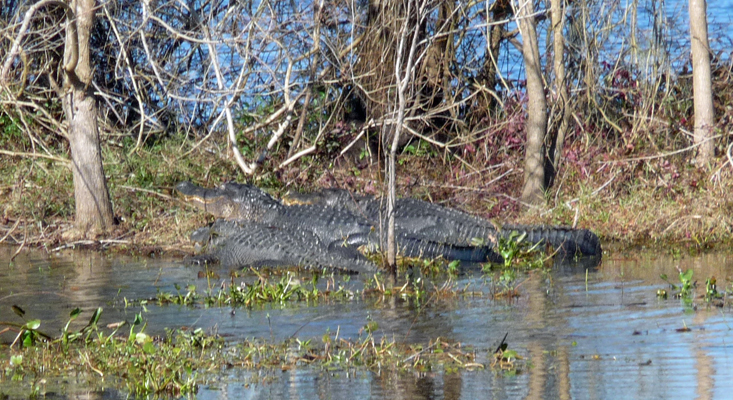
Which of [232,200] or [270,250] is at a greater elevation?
[232,200]

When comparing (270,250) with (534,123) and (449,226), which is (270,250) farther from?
(534,123)

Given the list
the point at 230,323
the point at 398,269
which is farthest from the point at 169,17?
the point at 230,323

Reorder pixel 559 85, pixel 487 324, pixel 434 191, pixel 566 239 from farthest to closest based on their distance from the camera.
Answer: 1. pixel 434 191
2. pixel 559 85
3. pixel 566 239
4. pixel 487 324

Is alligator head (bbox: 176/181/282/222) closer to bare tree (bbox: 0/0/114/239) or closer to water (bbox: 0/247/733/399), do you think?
bare tree (bbox: 0/0/114/239)

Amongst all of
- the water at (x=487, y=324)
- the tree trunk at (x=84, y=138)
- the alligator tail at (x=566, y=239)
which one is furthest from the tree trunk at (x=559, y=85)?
the tree trunk at (x=84, y=138)

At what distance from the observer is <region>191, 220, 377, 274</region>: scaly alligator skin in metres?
7.98

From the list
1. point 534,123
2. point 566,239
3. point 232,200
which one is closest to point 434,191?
point 534,123

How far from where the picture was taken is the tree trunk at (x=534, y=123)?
394 inches

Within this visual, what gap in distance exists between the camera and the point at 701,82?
33.1ft

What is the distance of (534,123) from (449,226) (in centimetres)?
188

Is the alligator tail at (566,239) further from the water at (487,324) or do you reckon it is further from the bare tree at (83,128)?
the bare tree at (83,128)

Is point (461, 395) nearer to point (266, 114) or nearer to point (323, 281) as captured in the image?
point (323, 281)

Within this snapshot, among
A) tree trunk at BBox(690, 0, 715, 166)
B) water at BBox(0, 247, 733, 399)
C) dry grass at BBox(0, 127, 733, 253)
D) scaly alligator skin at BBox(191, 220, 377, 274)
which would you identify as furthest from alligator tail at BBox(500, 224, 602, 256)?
tree trunk at BBox(690, 0, 715, 166)

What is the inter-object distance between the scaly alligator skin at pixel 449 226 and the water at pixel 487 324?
379 mm
